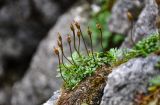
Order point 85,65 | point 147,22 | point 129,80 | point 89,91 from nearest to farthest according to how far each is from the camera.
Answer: point 129,80
point 89,91
point 85,65
point 147,22

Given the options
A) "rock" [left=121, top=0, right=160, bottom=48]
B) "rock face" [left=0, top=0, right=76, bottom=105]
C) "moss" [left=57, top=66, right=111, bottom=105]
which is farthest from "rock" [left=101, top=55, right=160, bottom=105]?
"rock face" [left=0, top=0, right=76, bottom=105]

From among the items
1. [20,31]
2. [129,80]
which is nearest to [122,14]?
[20,31]

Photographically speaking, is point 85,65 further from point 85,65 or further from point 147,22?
point 147,22

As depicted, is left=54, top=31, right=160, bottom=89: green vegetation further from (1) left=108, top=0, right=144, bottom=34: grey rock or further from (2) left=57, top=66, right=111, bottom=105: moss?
(1) left=108, top=0, right=144, bottom=34: grey rock

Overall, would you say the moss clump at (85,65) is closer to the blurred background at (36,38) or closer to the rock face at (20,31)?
the blurred background at (36,38)

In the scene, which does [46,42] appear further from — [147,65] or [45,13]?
→ [147,65]

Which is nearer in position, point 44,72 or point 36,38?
point 44,72

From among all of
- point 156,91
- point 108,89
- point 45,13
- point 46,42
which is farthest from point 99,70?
point 45,13
